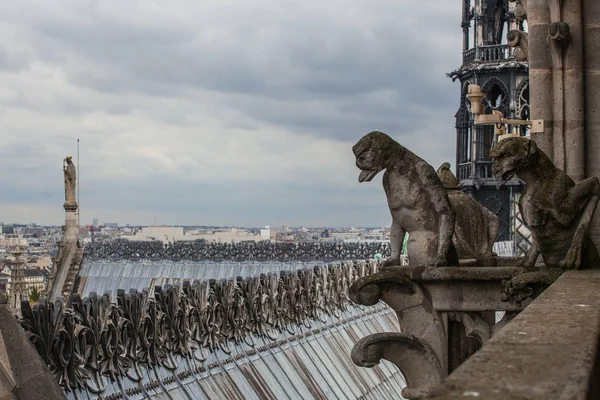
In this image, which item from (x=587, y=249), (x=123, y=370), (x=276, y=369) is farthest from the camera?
(x=276, y=369)

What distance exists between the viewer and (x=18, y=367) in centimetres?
884

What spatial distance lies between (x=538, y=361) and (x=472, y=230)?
33.0ft

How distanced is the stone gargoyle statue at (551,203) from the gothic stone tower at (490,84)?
5221cm

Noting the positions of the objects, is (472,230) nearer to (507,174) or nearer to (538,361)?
(507,174)

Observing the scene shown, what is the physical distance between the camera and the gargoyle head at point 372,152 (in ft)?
35.6

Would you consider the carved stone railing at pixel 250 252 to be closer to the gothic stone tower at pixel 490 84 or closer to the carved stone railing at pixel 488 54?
the gothic stone tower at pixel 490 84

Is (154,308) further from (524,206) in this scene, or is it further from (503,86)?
(503,86)

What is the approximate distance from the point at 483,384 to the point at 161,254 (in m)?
64.3

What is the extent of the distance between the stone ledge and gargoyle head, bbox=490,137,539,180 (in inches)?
139

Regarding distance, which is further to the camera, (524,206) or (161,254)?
(161,254)

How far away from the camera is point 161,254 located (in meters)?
67.4

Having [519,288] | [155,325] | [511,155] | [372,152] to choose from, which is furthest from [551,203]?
[155,325]

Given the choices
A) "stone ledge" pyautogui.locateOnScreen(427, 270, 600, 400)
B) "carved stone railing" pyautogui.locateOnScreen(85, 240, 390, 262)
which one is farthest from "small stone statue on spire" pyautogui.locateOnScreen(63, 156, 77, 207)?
"stone ledge" pyautogui.locateOnScreen(427, 270, 600, 400)

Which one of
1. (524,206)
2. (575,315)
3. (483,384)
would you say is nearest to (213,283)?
(524,206)
